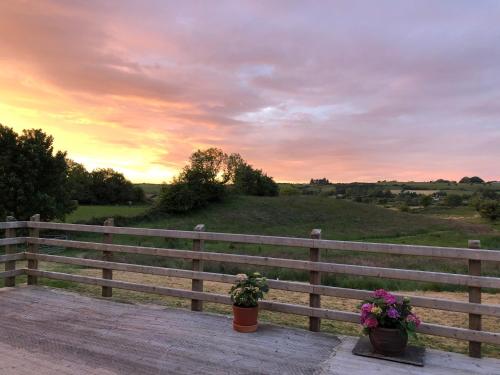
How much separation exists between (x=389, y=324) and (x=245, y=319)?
179 cm

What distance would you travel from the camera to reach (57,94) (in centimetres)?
1445

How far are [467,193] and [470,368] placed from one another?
287 feet

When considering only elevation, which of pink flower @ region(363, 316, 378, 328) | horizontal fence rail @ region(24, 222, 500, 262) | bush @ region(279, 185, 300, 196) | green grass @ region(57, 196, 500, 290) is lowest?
green grass @ region(57, 196, 500, 290)

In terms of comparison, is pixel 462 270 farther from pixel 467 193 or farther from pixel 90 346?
pixel 467 193

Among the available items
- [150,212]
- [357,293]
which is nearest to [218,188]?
[150,212]

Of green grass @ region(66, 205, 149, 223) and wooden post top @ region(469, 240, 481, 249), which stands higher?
wooden post top @ region(469, 240, 481, 249)

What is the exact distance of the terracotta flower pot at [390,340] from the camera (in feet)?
15.3

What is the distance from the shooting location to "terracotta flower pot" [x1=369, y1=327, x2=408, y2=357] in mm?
4664

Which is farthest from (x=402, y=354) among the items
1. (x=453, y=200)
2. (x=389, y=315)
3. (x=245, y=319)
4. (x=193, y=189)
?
(x=453, y=200)

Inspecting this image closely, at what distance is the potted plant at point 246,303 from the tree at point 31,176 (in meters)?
29.3

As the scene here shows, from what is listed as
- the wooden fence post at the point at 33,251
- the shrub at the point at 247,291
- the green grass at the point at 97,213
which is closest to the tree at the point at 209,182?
the green grass at the point at 97,213

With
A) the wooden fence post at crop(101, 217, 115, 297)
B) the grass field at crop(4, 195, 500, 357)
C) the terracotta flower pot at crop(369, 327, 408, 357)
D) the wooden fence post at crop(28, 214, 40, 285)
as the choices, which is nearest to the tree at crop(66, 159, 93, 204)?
the grass field at crop(4, 195, 500, 357)

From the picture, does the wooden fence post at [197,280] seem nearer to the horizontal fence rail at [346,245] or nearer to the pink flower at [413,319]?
the horizontal fence rail at [346,245]

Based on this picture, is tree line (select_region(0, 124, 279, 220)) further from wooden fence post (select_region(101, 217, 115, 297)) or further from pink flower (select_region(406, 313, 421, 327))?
pink flower (select_region(406, 313, 421, 327))
